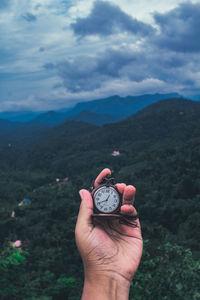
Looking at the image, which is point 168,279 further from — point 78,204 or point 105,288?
point 78,204

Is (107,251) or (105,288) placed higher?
(107,251)

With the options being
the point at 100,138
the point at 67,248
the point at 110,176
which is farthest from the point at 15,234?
the point at 100,138

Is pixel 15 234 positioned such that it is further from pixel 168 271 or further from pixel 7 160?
pixel 7 160

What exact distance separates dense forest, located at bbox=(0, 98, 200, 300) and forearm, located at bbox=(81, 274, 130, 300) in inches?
147

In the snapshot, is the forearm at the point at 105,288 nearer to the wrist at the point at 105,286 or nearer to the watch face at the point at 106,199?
the wrist at the point at 105,286

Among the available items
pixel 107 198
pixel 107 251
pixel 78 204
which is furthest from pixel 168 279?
pixel 78 204

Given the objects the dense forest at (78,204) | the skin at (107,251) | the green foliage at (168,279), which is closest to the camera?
the skin at (107,251)

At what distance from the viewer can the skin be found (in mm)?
2641

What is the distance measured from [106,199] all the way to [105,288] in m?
1.25

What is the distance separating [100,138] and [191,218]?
64.5 meters

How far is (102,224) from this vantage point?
3.41 metres

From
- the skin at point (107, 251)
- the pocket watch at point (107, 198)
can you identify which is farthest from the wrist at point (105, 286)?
the pocket watch at point (107, 198)

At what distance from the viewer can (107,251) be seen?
3.04 m

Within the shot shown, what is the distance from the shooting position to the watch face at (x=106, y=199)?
3.52 m
